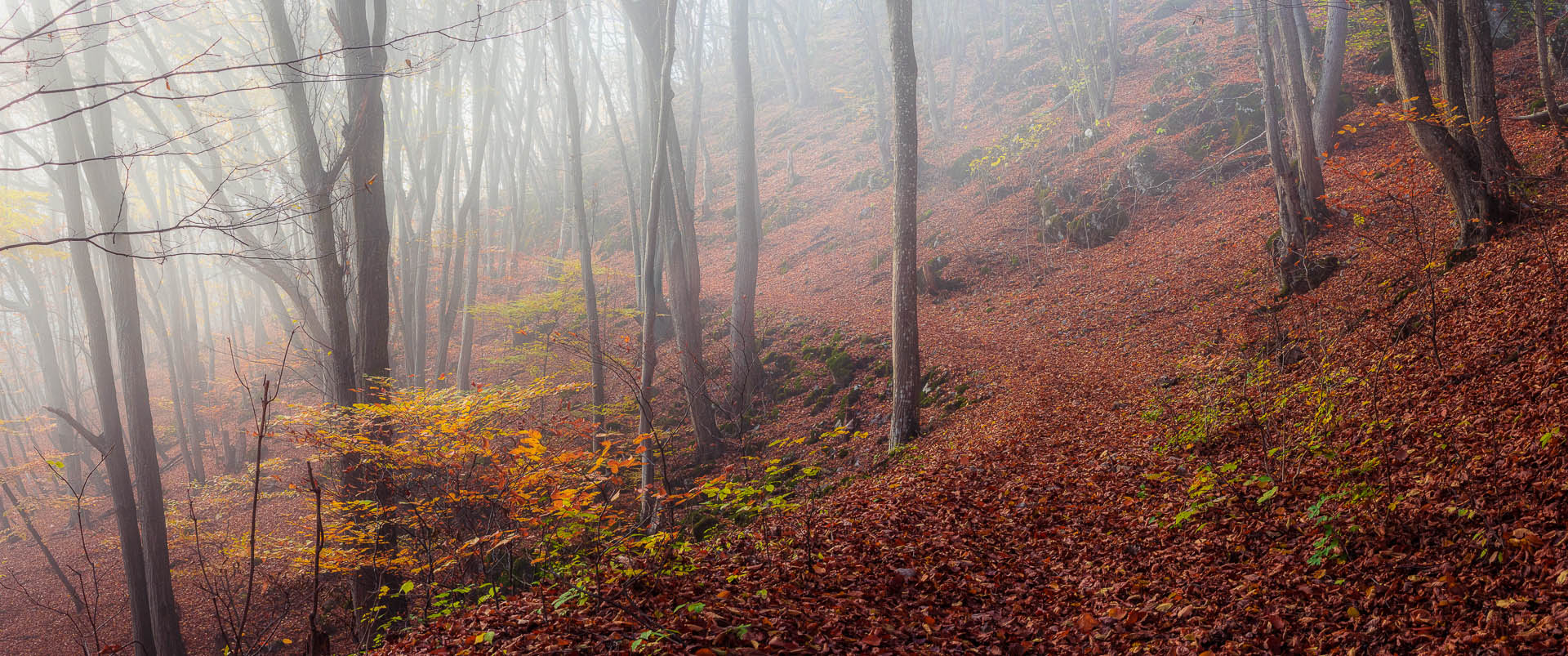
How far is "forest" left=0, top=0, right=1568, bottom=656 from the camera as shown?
3.72 meters

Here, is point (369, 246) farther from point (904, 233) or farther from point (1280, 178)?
point (1280, 178)

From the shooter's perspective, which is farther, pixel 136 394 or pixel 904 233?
pixel 136 394

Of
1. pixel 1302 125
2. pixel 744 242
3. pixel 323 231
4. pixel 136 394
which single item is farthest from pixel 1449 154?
pixel 136 394

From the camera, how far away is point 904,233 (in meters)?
8.36

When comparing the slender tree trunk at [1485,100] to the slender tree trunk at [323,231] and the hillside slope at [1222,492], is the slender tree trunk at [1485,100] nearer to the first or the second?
the hillside slope at [1222,492]

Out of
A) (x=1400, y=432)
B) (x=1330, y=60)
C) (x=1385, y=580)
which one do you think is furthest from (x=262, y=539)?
(x=1330, y=60)

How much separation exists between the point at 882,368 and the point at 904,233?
158 inches

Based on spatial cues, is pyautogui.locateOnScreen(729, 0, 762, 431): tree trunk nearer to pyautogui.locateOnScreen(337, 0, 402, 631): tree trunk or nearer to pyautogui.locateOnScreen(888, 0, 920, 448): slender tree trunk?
pyautogui.locateOnScreen(888, 0, 920, 448): slender tree trunk

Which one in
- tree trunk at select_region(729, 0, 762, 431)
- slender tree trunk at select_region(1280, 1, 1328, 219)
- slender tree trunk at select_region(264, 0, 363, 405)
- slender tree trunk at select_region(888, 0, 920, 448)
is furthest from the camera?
tree trunk at select_region(729, 0, 762, 431)

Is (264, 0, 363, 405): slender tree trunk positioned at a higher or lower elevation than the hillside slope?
higher

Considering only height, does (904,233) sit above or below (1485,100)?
below

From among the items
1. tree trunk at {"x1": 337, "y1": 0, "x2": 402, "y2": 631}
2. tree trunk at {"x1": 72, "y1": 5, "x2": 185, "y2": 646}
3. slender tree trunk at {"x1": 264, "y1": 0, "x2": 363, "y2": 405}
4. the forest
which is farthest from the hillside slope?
tree trunk at {"x1": 72, "y1": 5, "x2": 185, "y2": 646}

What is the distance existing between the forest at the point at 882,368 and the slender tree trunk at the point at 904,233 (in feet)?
0.17

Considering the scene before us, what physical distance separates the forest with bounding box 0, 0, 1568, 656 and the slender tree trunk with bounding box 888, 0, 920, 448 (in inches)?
2.1
